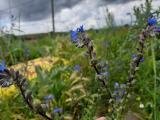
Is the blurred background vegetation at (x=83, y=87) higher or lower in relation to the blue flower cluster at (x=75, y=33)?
lower

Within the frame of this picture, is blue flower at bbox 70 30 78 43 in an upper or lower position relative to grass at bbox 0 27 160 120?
upper

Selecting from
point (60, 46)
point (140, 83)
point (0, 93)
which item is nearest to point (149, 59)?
point (140, 83)

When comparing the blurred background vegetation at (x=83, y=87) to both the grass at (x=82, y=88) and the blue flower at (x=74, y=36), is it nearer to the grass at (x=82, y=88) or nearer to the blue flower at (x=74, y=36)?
the grass at (x=82, y=88)

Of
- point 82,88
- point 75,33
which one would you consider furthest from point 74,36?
point 82,88

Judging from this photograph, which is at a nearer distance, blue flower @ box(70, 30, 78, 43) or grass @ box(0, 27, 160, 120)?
blue flower @ box(70, 30, 78, 43)

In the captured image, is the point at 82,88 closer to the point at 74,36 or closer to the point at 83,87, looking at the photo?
the point at 83,87

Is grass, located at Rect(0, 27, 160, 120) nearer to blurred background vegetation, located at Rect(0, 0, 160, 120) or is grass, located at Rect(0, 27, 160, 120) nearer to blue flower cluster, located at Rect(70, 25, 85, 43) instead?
blurred background vegetation, located at Rect(0, 0, 160, 120)

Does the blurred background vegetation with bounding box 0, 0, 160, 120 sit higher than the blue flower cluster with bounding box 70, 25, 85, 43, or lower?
lower

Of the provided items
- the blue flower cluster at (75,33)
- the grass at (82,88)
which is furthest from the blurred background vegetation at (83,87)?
the blue flower cluster at (75,33)

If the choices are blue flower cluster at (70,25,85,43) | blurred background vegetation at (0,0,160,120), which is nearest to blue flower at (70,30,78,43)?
blue flower cluster at (70,25,85,43)

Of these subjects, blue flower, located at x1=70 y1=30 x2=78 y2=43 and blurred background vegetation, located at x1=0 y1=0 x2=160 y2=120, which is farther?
blurred background vegetation, located at x1=0 y1=0 x2=160 y2=120

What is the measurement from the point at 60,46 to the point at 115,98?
4.28 metres

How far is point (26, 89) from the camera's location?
5.53 ft

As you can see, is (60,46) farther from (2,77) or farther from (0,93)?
(2,77)
